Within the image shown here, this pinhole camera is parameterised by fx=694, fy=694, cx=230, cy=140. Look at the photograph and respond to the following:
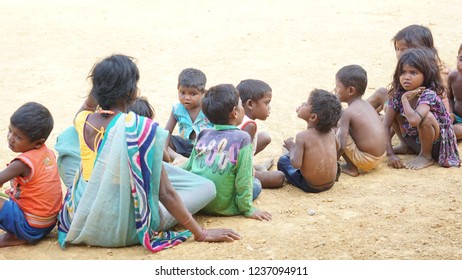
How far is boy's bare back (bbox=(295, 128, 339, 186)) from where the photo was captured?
202 inches

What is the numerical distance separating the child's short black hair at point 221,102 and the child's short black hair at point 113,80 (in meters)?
0.72

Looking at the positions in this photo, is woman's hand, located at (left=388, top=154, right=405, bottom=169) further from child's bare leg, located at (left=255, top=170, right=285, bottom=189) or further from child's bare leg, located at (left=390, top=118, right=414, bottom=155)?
child's bare leg, located at (left=255, top=170, right=285, bottom=189)

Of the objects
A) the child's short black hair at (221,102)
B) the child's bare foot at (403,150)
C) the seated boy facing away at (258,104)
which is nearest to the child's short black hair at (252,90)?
the seated boy facing away at (258,104)

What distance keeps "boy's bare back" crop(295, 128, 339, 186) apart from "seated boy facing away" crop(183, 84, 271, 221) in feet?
2.16

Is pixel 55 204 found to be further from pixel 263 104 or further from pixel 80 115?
pixel 263 104

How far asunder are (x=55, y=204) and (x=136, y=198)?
26.1 inches

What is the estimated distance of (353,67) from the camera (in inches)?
223

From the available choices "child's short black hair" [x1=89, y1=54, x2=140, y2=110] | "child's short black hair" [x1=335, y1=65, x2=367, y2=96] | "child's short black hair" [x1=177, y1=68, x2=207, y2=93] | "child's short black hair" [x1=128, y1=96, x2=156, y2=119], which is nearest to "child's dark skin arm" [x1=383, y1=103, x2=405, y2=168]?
"child's short black hair" [x1=335, y1=65, x2=367, y2=96]

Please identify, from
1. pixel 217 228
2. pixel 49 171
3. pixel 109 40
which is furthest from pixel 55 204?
pixel 109 40

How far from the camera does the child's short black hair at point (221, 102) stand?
4.57 m

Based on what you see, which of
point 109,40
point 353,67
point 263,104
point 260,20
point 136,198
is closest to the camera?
point 136,198

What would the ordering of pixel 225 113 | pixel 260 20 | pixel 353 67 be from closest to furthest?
1. pixel 225 113
2. pixel 353 67
3. pixel 260 20

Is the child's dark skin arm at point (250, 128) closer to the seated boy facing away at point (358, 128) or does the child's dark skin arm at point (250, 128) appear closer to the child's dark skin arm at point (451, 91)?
the seated boy facing away at point (358, 128)

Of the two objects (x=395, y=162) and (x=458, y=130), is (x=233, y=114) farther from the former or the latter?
(x=458, y=130)
